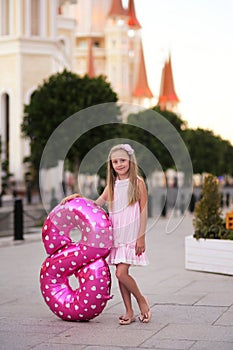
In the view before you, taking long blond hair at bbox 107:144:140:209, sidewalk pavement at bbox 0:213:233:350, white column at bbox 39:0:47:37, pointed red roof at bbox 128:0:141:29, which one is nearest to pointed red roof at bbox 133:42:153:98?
pointed red roof at bbox 128:0:141:29

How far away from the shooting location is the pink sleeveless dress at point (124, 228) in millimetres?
7277

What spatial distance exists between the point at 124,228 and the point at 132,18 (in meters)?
111

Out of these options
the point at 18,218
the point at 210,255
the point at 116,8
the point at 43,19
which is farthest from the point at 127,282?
the point at 116,8

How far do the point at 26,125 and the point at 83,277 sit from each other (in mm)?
27759

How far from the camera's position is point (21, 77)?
5434 centimetres

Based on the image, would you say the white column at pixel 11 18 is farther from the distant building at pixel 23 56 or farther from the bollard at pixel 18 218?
the bollard at pixel 18 218

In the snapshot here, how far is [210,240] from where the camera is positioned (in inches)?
440

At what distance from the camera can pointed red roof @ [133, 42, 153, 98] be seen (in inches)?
4542

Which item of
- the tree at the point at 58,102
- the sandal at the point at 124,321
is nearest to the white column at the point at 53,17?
the tree at the point at 58,102

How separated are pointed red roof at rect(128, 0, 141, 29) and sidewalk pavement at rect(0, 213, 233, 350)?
106 meters

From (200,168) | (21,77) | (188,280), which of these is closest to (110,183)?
(188,280)

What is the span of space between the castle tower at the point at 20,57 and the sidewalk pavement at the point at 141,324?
41.7 m

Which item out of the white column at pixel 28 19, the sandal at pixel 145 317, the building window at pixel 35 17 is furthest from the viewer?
the building window at pixel 35 17

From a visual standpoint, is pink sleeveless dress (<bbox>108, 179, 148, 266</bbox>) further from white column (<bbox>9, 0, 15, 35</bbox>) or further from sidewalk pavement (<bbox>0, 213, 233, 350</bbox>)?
white column (<bbox>9, 0, 15, 35</bbox>)
